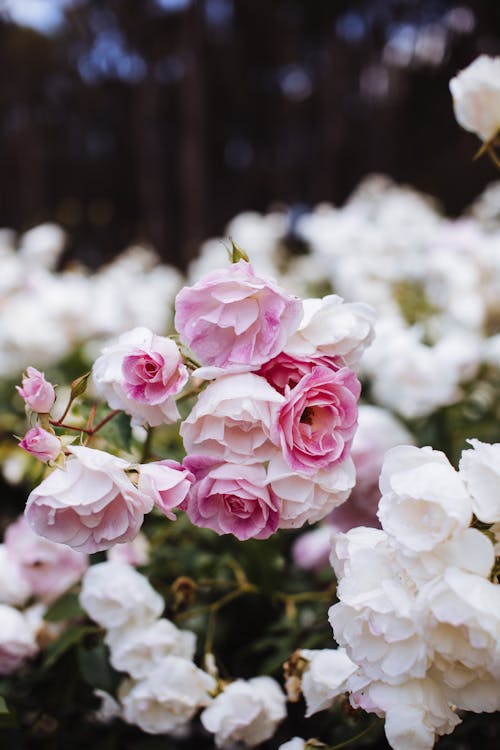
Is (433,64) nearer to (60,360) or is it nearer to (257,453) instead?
(60,360)

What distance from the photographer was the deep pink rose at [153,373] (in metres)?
0.53

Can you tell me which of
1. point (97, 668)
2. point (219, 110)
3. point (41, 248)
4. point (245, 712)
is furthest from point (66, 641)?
point (219, 110)

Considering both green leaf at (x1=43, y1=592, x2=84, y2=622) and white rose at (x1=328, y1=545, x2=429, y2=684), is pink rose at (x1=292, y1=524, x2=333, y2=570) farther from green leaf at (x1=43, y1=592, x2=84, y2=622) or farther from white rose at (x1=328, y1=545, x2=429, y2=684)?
white rose at (x1=328, y1=545, x2=429, y2=684)

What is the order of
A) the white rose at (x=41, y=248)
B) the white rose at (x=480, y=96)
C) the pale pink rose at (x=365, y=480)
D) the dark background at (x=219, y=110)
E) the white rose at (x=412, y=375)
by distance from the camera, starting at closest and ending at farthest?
the white rose at (x=480, y=96)
the pale pink rose at (x=365, y=480)
the white rose at (x=412, y=375)
the white rose at (x=41, y=248)
the dark background at (x=219, y=110)

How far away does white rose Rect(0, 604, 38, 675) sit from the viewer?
0.78 metres

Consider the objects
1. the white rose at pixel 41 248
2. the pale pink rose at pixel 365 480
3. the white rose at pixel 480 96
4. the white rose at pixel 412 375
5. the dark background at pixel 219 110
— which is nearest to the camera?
the white rose at pixel 480 96

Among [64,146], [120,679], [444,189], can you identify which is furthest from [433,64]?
[64,146]

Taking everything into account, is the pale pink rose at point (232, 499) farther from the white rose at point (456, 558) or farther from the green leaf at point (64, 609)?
the green leaf at point (64, 609)

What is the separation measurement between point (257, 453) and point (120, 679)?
37cm

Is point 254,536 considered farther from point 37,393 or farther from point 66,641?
point 66,641

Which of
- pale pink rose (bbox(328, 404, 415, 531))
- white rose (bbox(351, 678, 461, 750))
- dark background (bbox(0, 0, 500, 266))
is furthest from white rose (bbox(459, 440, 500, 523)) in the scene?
dark background (bbox(0, 0, 500, 266))

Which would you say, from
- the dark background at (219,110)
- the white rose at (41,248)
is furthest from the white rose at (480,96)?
the dark background at (219,110)

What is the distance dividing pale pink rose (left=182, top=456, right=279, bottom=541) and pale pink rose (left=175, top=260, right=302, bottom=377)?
0.07 metres

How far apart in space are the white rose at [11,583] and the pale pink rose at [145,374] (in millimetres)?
381
